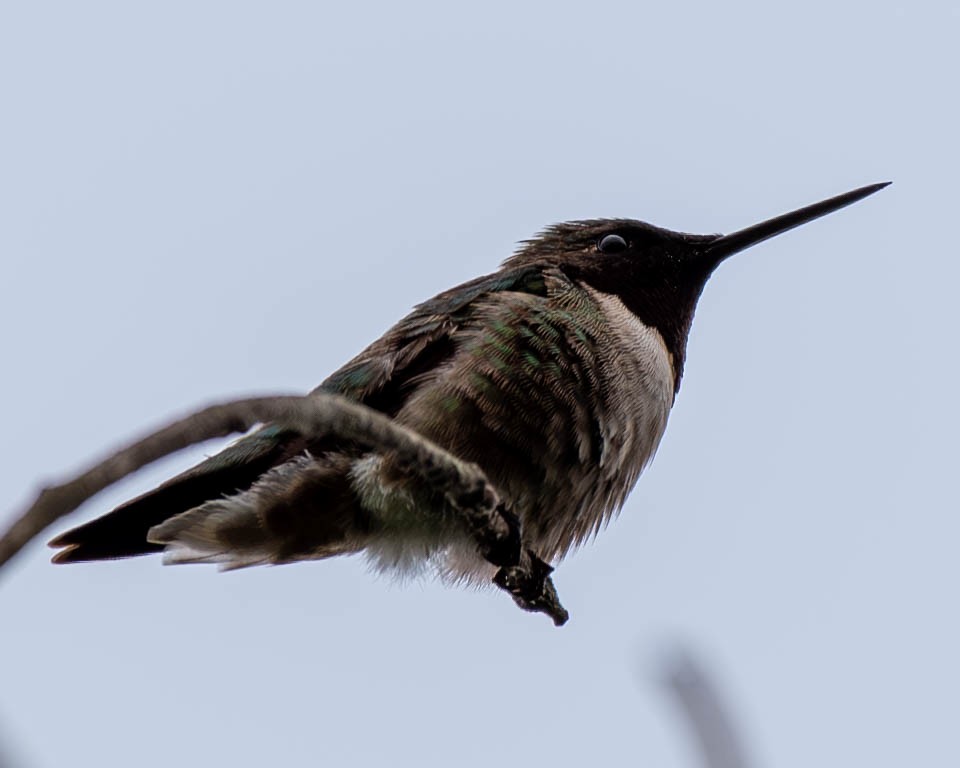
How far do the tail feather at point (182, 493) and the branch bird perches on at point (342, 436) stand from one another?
3.50ft

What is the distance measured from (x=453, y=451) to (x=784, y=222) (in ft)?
6.85

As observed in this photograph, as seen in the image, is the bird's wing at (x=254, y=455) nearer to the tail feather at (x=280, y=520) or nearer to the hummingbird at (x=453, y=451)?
the hummingbird at (x=453, y=451)

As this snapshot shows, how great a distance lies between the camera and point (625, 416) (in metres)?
4.40

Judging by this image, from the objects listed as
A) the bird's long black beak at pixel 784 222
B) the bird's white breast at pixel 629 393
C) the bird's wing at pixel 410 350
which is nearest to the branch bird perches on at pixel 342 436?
the bird's white breast at pixel 629 393

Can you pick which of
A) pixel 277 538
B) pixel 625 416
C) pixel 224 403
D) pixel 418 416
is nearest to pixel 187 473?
pixel 277 538

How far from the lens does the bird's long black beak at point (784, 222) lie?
5383 mm

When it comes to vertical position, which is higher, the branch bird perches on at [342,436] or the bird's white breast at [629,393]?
the branch bird perches on at [342,436]

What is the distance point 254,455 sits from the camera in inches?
172

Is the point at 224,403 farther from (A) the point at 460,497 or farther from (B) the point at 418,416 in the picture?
(B) the point at 418,416

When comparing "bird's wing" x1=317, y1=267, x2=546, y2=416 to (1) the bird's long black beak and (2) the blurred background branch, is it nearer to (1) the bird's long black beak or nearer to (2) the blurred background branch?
(1) the bird's long black beak

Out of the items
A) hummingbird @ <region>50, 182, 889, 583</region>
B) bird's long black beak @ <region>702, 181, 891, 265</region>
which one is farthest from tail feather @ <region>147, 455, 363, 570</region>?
bird's long black beak @ <region>702, 181, 891, 265</region>

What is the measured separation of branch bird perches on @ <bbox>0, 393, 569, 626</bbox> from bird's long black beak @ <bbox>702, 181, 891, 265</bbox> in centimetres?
225

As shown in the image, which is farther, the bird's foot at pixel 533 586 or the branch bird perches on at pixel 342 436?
the bird's foot at pixel 533 586

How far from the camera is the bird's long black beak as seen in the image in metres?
5.38
